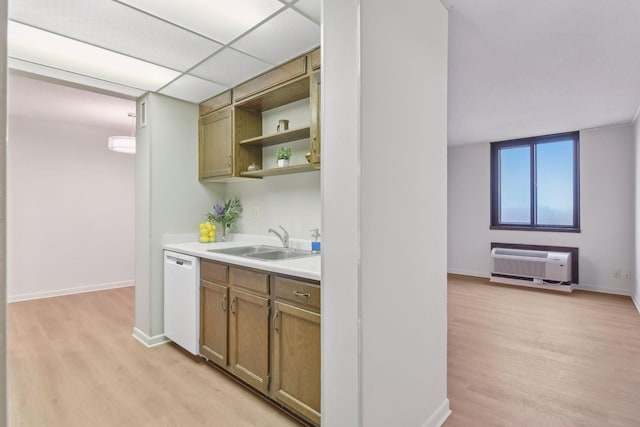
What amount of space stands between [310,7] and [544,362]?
10.1 ft

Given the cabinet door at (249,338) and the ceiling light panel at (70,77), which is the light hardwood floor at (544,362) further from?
the ceiling light panel at (70,77)

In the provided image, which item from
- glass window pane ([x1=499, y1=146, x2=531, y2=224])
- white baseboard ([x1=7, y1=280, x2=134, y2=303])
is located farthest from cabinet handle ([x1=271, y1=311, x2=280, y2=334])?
glass window pane ([x1=499, y1=146, x2=531, y2=224])

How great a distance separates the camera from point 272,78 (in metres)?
2.62

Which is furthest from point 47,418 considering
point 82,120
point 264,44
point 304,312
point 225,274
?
point 82,120

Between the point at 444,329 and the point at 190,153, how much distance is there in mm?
2805

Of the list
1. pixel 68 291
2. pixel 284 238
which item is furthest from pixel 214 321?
pixel 68 291

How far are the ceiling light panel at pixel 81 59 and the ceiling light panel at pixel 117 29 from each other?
0.10m

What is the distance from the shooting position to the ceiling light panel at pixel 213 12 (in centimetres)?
180

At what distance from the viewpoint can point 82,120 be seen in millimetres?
4566

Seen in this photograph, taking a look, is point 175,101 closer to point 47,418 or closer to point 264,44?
point 264,44

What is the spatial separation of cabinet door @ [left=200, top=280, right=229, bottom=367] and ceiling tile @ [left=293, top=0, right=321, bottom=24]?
1815 millimetres

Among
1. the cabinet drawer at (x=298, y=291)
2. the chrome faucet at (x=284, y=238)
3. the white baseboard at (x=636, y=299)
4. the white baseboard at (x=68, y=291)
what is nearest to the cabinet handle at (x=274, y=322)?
the cabinet drawer at (x=298, y=291)

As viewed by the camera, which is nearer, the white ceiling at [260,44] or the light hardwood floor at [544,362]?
the white ceiling at [260,44]

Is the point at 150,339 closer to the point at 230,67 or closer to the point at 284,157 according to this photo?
the point at 284,157
